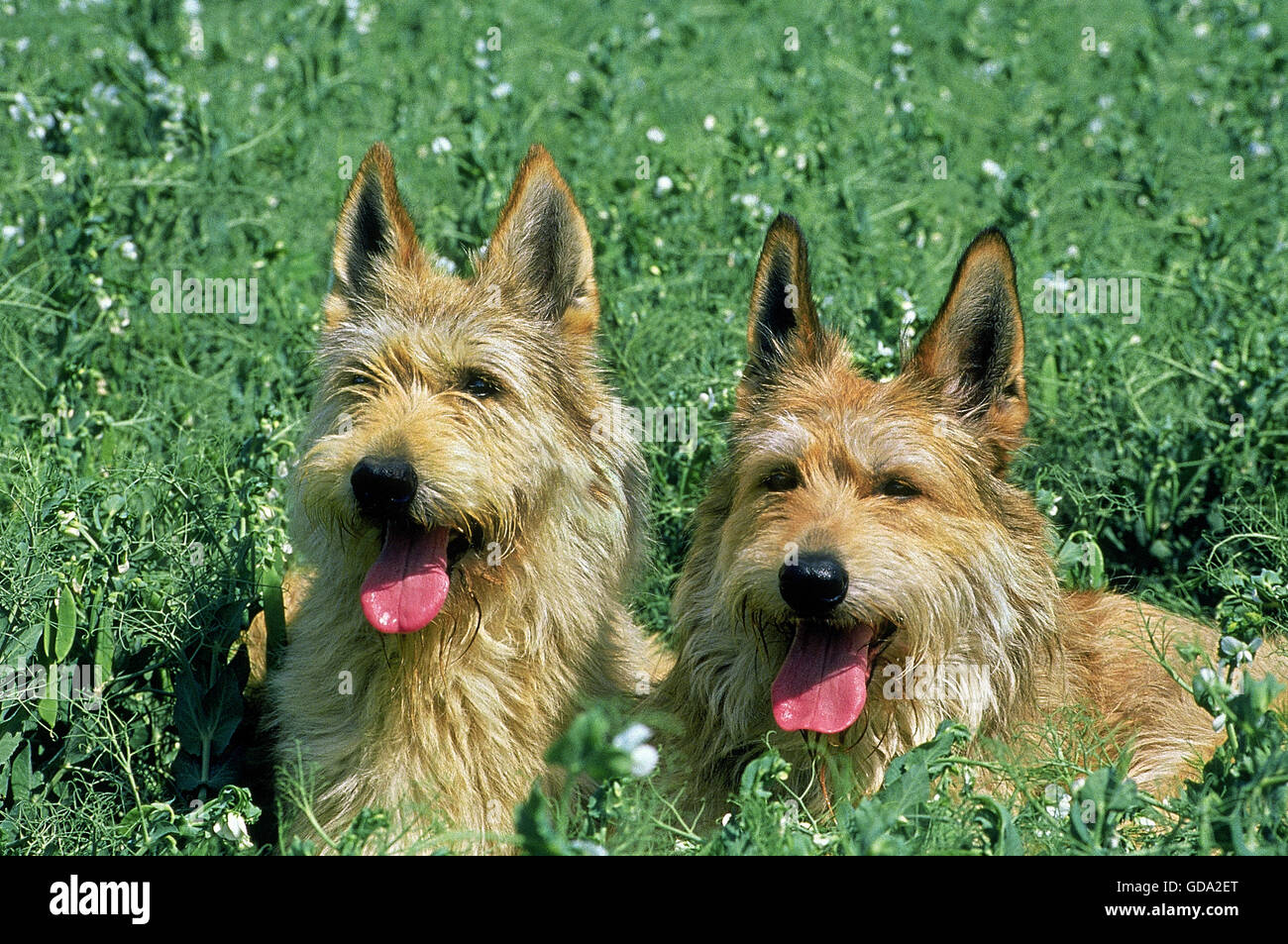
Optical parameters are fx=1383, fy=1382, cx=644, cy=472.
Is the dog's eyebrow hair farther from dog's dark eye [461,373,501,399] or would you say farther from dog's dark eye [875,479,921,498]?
dog's dark eye [461,373,501,399]

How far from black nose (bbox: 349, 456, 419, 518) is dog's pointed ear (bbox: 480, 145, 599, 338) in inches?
36.9

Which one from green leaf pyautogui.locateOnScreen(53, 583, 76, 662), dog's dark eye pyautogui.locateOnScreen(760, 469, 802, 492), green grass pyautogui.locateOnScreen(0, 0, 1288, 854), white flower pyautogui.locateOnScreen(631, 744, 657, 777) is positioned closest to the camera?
white flower pyautogui.locateOnScreen(631, 744, 657, 777)

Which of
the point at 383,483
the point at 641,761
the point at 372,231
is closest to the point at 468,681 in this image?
the point at 383,483

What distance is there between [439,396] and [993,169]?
5.00 metres

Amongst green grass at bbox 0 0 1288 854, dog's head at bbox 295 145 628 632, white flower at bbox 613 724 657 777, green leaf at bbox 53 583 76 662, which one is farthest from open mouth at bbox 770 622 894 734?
green leaf at bbox 53 583 76 662

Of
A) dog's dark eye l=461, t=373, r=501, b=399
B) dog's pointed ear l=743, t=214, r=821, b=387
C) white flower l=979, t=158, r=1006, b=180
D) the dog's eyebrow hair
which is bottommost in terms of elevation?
the dog's eyebrow hair

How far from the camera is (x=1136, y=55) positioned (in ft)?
34.6

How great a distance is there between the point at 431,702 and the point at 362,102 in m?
5.92

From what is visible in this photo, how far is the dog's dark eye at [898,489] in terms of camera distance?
4.53 meters

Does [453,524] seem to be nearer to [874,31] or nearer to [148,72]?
[148,72]

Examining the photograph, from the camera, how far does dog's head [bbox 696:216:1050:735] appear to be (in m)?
4.29

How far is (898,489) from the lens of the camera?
4555 mm

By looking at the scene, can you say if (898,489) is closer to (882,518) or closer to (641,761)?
(882,518)

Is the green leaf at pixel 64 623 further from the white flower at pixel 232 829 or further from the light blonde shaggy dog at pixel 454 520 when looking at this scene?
the white flower at pixel 232 829
